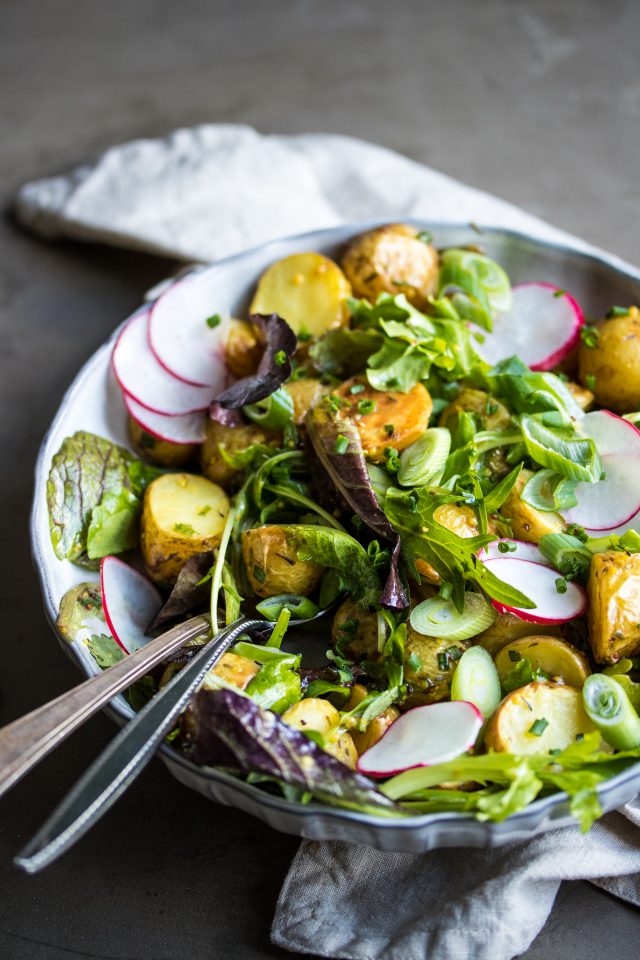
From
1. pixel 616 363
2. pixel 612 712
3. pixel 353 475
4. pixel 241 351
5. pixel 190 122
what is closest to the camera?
pixel 612 712

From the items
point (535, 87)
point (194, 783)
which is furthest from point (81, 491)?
point (535, 87)

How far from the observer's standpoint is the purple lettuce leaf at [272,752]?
1657 millimetres

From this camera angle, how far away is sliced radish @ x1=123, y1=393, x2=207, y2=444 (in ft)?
8.10

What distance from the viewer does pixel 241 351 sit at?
2.59 meters

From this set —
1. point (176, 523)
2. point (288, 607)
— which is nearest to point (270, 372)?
point (176, 523)

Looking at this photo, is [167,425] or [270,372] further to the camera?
[167,425]

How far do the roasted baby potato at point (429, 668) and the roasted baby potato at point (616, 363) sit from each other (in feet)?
2.97

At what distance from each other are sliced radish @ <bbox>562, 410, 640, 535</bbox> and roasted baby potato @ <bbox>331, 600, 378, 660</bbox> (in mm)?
545

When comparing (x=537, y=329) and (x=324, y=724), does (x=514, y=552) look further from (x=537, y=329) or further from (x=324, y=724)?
(x=537, y=329)

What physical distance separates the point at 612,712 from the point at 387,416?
0.88 meters

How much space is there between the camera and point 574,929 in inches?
76.9

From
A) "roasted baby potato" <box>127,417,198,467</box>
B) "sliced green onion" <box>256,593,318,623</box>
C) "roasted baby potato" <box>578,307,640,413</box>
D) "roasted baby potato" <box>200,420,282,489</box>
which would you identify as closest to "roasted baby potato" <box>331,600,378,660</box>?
"sliced green onion" <box>256,593,318,623</box>

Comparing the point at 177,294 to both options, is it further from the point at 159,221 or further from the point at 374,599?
the point at 374,599

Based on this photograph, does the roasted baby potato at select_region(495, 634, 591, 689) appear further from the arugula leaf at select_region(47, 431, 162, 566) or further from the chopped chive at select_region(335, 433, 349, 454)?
the arugula leaf at select_region(47, 431, 162, 566)
